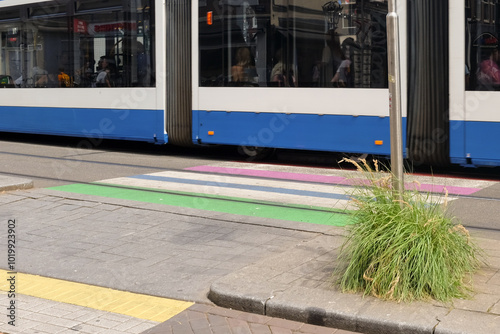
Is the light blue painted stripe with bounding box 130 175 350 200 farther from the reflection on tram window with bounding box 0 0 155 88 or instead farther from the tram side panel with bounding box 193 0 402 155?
the reflection on tram window with bounding box 0 0 155 88

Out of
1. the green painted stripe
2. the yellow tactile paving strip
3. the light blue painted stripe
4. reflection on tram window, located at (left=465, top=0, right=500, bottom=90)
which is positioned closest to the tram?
reflection on tram window, located at (left=465, top=0, right=500, bottom=90)

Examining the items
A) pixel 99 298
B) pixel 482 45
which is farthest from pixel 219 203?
pixel 482 45

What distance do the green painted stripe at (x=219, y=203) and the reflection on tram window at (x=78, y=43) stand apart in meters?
4.13

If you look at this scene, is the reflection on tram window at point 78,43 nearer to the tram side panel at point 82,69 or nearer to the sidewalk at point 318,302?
the tram side panel at point 82,69

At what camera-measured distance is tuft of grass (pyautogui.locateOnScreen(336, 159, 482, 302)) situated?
199 inches

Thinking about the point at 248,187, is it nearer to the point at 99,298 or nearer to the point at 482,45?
the point at 482,45

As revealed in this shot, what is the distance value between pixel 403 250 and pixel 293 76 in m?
7.40

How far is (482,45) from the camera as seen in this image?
1044cm

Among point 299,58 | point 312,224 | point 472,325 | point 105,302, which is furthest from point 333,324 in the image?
point 299,58

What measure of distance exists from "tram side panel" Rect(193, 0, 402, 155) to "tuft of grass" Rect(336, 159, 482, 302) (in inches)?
231

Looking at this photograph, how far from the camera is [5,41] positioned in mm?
17062

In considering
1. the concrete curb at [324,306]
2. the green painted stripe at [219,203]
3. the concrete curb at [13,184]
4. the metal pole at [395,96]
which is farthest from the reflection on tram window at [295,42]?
the concrete curb at [324,306]

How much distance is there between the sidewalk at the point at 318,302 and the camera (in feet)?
15.5

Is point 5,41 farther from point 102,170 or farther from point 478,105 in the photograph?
point 478,105
